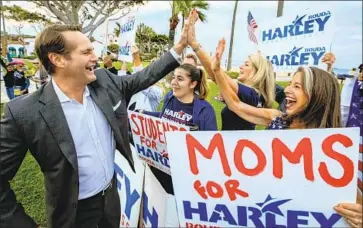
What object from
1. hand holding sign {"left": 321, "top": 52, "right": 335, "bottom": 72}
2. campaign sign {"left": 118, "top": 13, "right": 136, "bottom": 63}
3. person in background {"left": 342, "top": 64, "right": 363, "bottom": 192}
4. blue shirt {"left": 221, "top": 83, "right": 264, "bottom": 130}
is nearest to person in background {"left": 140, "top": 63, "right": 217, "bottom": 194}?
blue shirt {"left": 221, "top": 83, "right": 264, "bottom": 130}

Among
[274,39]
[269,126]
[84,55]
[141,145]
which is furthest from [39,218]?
[274,39]

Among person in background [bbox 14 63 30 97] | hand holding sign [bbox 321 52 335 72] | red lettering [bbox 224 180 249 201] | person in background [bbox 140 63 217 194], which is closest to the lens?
red lettering [bbox 224 180 249 201]

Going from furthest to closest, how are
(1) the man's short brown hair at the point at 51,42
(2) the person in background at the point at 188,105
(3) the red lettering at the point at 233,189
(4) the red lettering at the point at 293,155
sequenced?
1. (2) the person in background at the point at 188,105
2. (1) the man's short brown hair at the point at 51,42
3. (3) the red lettering at the point at 233,189
4. (4) the red lettering at the point at 293,155

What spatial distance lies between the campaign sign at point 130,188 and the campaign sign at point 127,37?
11.0 ft

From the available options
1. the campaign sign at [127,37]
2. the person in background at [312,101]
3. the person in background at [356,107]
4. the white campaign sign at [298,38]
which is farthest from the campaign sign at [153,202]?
the campaign sign at [127,37]

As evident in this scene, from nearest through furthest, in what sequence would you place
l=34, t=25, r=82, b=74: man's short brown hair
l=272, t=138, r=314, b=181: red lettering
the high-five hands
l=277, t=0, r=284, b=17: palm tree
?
l=272, t=138, r=314, b=181: red lettering
l=34, t=25, r=82, b=74: man's short brown hair
the high-five hands
l=277, t=0, r=284, b=17: palm tree

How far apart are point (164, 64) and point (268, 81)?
1187mm

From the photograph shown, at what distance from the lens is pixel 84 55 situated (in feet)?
6.20

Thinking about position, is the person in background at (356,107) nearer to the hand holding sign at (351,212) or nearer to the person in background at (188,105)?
the person in background at (188,105)

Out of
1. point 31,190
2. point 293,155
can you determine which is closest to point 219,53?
point 293,155

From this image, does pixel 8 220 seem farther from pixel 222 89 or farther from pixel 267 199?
pixel 222 89

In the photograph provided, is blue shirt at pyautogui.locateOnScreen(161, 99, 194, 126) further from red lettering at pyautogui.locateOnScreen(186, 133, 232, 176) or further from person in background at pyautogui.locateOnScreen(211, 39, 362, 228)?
red lettering at pyautogui.locateOnScreen(186, 133, 232, 176)

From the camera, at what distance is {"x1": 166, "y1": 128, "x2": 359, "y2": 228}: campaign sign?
1.42 meters

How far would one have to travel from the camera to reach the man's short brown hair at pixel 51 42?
1.83 metres
